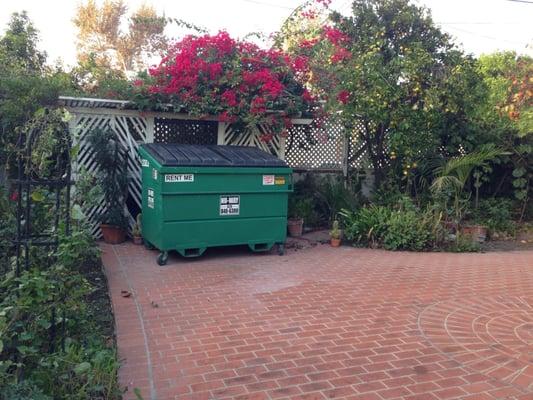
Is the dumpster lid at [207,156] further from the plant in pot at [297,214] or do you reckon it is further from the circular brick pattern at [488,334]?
the circular brick pattern at [488,334]

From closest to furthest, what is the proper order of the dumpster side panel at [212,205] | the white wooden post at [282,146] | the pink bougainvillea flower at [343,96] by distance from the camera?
the dumpster side panel at [212,205] → the pink bougainvillea flower at [343,96] → the white wooden post at [282,146]

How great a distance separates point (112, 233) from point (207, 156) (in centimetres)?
208

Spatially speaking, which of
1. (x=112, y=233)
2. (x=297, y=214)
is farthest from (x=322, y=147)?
(x=112, y=233)

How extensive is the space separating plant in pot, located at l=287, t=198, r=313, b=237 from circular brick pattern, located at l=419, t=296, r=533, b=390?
3.85 metres

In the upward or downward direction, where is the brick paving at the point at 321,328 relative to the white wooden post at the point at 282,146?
downward

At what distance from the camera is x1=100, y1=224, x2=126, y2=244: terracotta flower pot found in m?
7.90

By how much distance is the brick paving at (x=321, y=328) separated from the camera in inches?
137

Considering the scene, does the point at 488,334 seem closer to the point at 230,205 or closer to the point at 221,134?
the point at 230,205

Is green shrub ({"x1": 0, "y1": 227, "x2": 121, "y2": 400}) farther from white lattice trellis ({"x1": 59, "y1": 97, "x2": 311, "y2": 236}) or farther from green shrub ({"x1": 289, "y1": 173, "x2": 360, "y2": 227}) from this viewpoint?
green shrub ({"x1": 289, "y1": 173, "x2": 360, "y2": 227})

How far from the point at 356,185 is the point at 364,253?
2.74 m

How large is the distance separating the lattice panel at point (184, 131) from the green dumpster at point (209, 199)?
1.10m

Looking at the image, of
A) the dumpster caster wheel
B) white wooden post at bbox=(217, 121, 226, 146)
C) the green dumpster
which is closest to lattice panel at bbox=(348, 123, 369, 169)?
white wooden post at bbox=(217, 121, 226, 146)

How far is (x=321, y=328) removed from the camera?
4.56 metres

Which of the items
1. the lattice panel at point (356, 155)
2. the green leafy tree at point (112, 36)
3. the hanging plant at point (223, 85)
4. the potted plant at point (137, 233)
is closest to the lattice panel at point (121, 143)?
the potted plant at point (137, 233)
